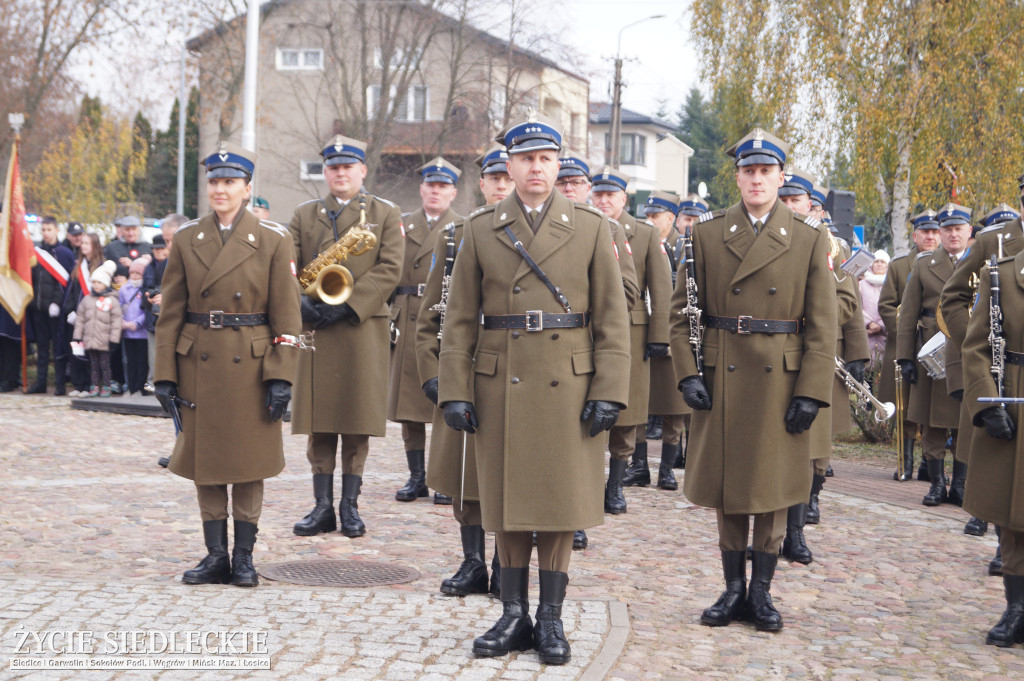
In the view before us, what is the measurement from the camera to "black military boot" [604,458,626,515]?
9.55 m

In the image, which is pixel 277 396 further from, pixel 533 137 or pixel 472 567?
pixel 533 137

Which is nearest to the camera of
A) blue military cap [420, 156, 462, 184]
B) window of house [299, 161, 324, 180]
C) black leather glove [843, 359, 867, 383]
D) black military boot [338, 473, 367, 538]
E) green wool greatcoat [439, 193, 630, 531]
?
green wool greatcoat [439, 193, 630, 531]

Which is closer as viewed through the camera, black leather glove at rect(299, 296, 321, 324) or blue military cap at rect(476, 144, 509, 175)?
blue military cap at rect(476, 144, 509, 175)

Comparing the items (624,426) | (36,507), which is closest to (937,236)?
(624,426)

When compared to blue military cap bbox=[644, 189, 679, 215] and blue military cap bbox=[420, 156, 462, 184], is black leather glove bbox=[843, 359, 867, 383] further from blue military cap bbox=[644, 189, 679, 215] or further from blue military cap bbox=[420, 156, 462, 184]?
blue military cap bbox=[420, 156, 462, 184]

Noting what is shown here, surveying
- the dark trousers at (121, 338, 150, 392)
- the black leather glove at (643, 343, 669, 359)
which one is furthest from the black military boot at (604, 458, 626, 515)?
the dark trousers at (121, 338, 150, 392)

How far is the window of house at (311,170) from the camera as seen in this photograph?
147 feet

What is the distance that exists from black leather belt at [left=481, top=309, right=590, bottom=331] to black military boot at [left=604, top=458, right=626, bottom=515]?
13.1 feet

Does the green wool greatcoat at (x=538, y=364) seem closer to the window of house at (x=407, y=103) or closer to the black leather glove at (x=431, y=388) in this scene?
the black leather glove at (x=431, y=388)

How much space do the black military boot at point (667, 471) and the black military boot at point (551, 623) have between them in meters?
5.14

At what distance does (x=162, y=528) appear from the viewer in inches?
333

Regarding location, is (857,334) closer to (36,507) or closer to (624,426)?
(624,426)

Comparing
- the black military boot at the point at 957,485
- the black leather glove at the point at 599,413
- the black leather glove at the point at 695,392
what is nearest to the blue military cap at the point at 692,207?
the black military boot at the point at 957,485

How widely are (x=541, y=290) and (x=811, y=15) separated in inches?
689
